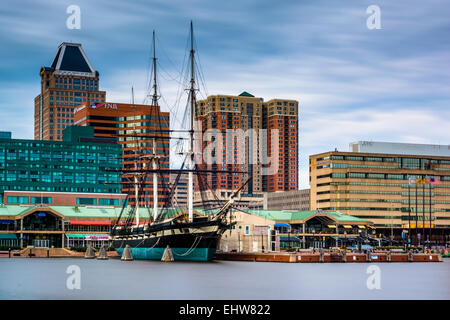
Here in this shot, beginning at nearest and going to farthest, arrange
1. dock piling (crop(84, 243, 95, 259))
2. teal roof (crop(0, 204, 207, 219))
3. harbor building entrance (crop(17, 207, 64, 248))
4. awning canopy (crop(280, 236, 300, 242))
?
dock piling (crop(84, 243, 95, 259))
harbor building entrance (crop(17, 207, 64, 248))
teal roof (crop(0, 204, 207, 219))
awning canopy (crop(280, 236, 300, 242))

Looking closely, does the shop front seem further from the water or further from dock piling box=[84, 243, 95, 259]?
the water

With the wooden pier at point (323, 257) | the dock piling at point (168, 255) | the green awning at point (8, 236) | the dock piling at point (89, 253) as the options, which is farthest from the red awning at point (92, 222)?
the dock piling at point (168, 255)

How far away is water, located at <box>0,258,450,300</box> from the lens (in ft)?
222

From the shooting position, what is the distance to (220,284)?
76.8m

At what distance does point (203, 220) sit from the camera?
4771 inches

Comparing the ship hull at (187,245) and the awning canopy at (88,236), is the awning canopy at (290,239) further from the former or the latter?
the ship hull at (187,245)

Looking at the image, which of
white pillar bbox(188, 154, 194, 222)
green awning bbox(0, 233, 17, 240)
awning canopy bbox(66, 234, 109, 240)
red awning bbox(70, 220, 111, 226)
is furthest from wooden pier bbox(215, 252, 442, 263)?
green awning bbox(0, 233, 17, 240)

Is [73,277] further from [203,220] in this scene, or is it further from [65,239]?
[65,239]

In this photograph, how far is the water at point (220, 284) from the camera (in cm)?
6775

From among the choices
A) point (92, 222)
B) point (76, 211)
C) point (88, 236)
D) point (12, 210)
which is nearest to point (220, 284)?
point (88, 236)

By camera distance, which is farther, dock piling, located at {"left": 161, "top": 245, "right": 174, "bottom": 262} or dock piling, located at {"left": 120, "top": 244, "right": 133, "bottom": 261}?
dock piling, located at {"left": 120, "top": 244, "right": 133, "bottom": 261}

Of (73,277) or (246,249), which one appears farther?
(246,249)
